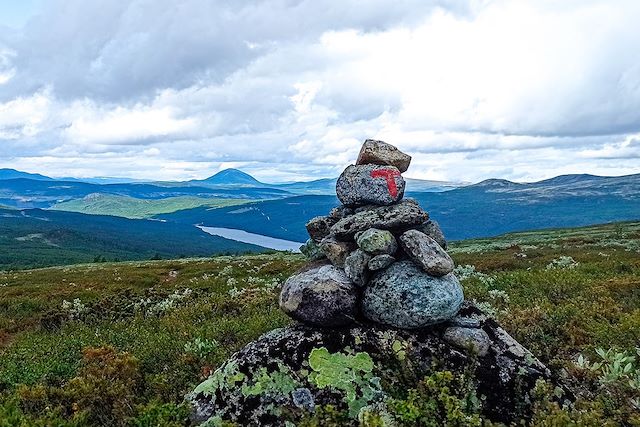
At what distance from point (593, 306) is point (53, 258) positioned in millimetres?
210917

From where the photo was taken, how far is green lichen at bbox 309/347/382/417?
9023 mm

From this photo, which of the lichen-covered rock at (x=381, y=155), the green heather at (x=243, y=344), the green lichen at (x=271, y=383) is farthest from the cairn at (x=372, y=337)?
the lichen-covered rock at (x=381, y=155)

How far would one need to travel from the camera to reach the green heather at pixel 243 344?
8109 millimetres

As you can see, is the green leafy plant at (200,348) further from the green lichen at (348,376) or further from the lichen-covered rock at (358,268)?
the lichen-covered rock at (358,268)

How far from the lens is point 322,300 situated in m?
10.6

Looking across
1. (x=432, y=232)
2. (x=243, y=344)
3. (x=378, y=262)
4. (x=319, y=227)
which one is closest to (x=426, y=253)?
(x=378, y=262)

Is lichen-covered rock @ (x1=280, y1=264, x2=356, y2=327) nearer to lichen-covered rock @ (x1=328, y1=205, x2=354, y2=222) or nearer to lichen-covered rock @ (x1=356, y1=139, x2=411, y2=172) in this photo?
lichen-covered rock @ (x1=328, y1=205, x2=354, y2=222)

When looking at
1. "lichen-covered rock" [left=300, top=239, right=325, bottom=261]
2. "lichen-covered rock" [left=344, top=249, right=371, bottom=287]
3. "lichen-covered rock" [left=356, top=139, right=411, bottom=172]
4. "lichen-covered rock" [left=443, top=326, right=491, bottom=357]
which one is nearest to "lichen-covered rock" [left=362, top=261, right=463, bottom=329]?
"lichen-covered rock" [left=344, top=249, right=371, bottom=287]

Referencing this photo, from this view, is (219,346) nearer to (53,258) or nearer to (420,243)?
(420,243)

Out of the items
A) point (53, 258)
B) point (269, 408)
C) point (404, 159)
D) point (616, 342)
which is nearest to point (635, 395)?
point (616, 342)

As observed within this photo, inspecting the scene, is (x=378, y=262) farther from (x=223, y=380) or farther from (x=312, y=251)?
(x=223, y=380)

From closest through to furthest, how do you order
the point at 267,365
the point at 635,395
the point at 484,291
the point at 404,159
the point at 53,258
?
1. the point at 635,395
2. the point at 267,365
3. the point at 404,159
4. the point at 484,291
5. the point at 53,258

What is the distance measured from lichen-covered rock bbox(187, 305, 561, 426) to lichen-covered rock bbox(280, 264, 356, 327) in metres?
0.26

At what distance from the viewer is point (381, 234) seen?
11086mm
